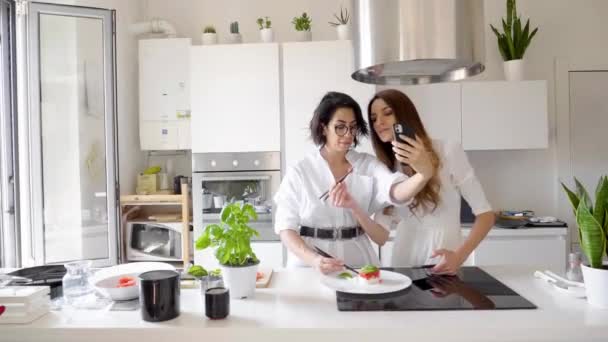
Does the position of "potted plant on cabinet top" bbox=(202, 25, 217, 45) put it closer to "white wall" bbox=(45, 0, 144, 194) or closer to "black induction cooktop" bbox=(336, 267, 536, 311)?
"white wall" bbox=(45, 0, 144, 194)

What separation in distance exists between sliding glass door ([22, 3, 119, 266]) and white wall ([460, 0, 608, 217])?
2.76 meters

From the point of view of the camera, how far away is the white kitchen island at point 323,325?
3.39 ft

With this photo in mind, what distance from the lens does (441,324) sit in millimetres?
1051

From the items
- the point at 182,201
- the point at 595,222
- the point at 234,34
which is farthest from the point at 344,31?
the point at 595,222

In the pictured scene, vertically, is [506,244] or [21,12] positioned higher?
[21,12]

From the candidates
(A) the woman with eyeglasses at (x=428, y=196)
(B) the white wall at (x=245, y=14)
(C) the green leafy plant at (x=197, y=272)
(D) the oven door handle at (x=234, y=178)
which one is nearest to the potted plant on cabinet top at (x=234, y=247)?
(C) the green leafy plant at (x=197, y=272)

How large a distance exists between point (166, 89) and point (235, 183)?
95 centimetres

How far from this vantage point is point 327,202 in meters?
1.71

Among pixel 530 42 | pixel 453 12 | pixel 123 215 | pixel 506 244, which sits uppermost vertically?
pixel 530 42

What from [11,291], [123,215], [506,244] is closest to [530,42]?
[506,244]

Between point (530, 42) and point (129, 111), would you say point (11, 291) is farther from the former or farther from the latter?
point (530, 42)

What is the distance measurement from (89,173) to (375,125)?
2150mm

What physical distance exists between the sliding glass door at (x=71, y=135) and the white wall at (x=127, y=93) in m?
0.26

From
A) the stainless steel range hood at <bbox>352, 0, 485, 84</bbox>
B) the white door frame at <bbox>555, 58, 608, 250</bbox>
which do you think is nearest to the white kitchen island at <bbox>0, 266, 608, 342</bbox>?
the stainless steel range hood at <bbox>352, 0, 485, 84</bbox>
